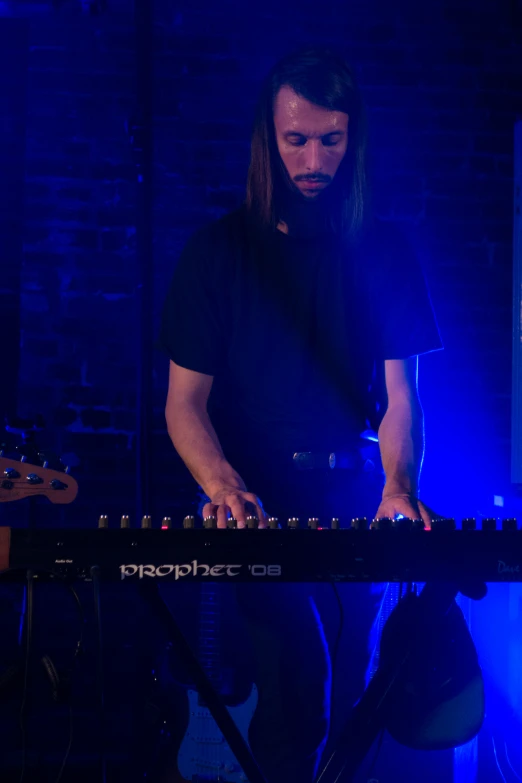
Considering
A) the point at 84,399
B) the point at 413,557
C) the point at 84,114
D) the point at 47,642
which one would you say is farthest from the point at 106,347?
the point at 413,557

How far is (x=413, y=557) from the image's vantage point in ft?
4.92

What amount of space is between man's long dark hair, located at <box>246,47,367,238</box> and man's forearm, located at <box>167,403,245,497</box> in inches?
21.2

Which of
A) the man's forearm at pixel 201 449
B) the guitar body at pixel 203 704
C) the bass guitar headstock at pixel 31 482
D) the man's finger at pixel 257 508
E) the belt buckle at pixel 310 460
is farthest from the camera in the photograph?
the guitar body at pixel 203 704

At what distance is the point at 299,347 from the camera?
2.15 meters

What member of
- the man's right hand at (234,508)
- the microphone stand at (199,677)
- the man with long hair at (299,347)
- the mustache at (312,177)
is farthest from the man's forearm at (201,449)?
the mustache at (312,177)

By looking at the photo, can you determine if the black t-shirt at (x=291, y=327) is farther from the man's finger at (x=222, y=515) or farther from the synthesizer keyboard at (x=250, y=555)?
the synthesizer keyboard at (x=250, y=555)

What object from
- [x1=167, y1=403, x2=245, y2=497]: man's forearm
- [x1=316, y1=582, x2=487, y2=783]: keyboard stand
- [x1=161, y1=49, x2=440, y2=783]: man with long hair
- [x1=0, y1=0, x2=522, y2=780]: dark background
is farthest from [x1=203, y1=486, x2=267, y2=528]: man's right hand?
[x1=0, y1=0, x2=522, y2=780]: dark background

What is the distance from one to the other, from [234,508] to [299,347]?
64 centimetres

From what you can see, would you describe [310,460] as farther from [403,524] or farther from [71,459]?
[71,459]

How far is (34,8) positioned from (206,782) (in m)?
2.86

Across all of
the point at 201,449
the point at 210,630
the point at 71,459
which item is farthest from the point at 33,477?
the point at 71,459

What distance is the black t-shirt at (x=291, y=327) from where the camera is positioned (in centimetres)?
210

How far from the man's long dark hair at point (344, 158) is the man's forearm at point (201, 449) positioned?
538mm

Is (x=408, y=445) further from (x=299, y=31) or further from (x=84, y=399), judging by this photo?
(x=299, y=31)
